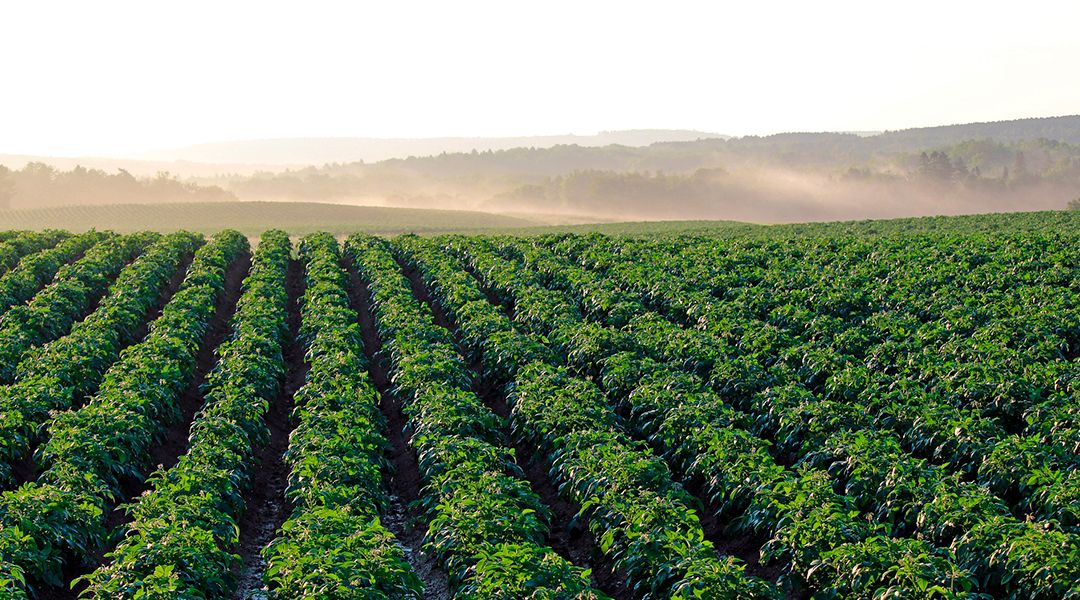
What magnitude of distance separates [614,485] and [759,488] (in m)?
1.54

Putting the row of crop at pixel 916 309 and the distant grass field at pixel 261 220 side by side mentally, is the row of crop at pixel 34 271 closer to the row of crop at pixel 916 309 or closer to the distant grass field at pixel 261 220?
the row of crop at pixel 916 309

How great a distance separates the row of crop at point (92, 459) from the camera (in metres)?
8.86

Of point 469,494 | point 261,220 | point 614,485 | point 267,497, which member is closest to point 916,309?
point 614,485

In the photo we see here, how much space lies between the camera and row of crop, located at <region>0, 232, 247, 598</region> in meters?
8.86

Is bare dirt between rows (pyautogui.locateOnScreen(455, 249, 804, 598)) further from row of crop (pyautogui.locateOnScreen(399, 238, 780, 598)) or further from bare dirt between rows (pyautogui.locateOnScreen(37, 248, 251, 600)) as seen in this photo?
bare dirt between rows (pyautogui.locateOnScreen(37, 248, 251, 600))

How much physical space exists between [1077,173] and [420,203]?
11232 centimetres

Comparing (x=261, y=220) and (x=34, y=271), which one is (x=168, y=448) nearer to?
(x=34, y=271)

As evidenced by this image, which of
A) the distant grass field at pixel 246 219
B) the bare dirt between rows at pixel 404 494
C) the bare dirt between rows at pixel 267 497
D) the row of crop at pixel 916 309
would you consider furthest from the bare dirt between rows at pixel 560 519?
the distant grass field at pixel 246 219

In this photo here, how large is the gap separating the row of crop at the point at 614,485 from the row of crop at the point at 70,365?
6.69 m

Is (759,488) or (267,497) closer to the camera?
(759,488)

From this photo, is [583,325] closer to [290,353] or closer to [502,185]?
[290,353]

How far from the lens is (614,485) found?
32.8 ft

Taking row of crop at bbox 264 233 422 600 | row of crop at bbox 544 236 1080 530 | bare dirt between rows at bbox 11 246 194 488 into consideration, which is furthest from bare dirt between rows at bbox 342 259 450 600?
row of crop at bbox 544 236 1080 530

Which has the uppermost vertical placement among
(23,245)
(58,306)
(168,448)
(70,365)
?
(23,245)
